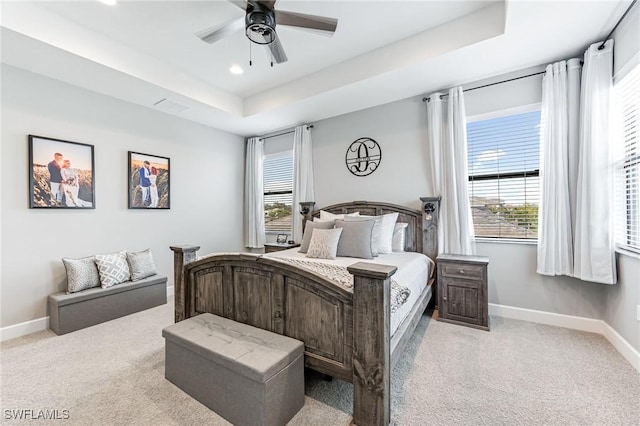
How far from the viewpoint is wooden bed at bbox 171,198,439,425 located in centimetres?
151

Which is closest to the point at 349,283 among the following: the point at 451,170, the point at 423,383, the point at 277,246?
the point at 423,383

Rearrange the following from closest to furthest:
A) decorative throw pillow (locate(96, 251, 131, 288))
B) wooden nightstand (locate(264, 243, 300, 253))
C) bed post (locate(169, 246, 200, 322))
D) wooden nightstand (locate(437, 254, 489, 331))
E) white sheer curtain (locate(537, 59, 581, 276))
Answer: bed post (locate(169, 246, 200, 322)), white sheer curtain (locate(537, 59, 581, 276)), wooden nightstand (locate(437, 254, 489, 331)), decorative throw pillow (locate(96, 251, 131, 288)), wooden nightstand (locate(264, 243, 300, 253))

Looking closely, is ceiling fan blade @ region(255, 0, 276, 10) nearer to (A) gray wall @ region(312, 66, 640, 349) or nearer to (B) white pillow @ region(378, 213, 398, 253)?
(A) gray wall @ region(312, 66, 640, 349)

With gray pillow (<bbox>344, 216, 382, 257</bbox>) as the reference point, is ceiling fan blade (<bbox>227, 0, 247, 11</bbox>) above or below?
above

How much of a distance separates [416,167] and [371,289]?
2681 millimetres

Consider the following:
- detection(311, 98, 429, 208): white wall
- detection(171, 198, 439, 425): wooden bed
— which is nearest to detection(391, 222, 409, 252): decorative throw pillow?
detection(311, 98, 429, 208): white wall

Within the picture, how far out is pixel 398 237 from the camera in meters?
3.57

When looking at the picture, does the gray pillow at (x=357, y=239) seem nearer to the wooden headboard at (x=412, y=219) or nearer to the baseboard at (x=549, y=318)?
the wooden headboard at (x=412, y=219)

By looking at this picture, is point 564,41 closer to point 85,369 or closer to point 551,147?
point 551,147

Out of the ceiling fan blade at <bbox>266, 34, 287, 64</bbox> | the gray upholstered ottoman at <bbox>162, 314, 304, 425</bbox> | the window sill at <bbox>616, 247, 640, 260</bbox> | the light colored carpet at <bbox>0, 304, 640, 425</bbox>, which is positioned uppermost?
the ceiling fan blade at <bbox>266, 34, 287, 64</bbox>

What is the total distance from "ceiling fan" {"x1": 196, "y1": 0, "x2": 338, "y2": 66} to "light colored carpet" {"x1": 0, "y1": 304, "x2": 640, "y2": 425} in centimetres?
277

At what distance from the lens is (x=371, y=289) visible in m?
1.51

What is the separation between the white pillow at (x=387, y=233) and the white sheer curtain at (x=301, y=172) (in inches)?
60.0

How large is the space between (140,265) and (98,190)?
1111 mm
